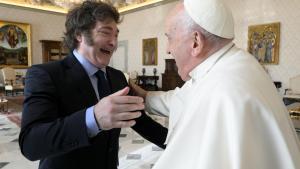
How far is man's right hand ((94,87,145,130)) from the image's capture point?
0.91m

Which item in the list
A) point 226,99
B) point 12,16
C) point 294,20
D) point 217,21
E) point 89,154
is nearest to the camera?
point 226,99

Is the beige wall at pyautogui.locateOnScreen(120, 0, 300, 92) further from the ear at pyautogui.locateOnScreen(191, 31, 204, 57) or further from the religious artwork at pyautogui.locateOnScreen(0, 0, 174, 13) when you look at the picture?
the ear at pyautogui.locateOnScreen(191, 31, 204, 57)

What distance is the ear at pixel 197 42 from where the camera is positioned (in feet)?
3.67

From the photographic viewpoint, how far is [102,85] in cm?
150

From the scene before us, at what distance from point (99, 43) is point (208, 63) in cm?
65

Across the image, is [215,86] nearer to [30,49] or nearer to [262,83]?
[262,83]

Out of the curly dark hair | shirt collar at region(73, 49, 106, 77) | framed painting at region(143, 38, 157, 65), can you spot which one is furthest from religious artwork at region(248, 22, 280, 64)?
shirt collar at region(73, 49, 106, 77)

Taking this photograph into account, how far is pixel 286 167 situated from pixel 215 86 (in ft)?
1.34

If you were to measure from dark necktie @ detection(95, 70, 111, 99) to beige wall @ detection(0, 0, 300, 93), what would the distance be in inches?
290

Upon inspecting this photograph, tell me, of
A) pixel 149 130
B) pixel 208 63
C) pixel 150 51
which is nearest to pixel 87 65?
pixel 149 130

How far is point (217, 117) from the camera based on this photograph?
34.6 inches

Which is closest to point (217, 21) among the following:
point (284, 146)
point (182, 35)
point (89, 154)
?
point (182, 35)

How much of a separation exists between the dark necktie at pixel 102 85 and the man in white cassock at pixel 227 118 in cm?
61

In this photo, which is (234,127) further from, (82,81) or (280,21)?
(280,21)
